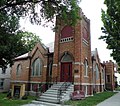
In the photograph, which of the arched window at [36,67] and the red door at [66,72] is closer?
the red door at [66,72]

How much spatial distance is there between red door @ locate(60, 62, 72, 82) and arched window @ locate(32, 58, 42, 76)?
4.40 meters

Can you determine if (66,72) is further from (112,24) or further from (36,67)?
(112,24)

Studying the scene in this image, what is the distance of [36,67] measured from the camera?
80.4 ft

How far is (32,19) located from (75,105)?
8948 mm

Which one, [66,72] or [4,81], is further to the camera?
[4,81]

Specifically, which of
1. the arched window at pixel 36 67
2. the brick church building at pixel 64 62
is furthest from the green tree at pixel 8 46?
the arched window at pixel 36 67

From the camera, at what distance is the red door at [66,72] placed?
792 inches

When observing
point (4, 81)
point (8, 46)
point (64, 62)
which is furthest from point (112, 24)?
point (4, 81)

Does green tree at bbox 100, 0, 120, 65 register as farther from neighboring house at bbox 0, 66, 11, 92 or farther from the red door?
neighboring house at bbox 0, 66, 11, 92

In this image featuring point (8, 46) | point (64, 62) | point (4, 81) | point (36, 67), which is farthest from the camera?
point (4, 81)

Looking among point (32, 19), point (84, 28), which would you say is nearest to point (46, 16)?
point (32, 19)

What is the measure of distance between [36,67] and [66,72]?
5.82 m

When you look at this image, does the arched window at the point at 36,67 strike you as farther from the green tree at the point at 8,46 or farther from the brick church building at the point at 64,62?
the green tree at the point at 8,46

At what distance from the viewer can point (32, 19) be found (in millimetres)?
Answer: 16156
